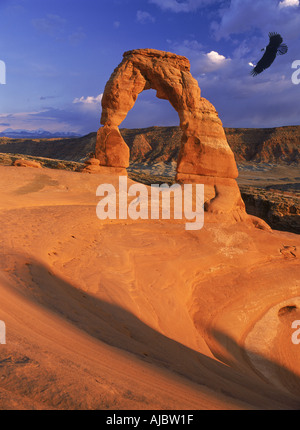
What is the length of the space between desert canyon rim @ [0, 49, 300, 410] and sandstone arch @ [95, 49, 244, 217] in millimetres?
46

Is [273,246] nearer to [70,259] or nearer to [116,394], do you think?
[70,259]

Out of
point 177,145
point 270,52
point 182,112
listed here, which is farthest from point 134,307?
point 177,145

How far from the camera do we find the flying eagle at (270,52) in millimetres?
20475

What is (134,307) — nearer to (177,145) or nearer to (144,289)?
(144,289)

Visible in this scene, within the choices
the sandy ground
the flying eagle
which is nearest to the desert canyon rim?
the sandy ground

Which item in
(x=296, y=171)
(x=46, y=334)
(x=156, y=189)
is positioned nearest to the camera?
(x=46, y=334)

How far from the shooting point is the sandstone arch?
1122 centimetres

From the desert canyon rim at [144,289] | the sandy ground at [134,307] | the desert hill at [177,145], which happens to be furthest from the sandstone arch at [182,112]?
the desert hill at [177,145]

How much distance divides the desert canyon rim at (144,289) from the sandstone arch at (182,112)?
46mm

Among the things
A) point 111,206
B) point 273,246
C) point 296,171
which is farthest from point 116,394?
point 296,171

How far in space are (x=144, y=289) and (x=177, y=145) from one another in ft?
174

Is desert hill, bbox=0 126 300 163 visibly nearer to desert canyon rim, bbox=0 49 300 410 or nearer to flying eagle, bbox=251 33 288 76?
flying eagle, bbox=251 33 288 76
